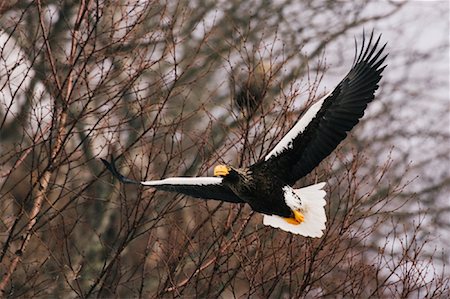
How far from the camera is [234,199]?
7668 mm

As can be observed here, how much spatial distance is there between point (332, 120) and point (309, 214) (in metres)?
0.76

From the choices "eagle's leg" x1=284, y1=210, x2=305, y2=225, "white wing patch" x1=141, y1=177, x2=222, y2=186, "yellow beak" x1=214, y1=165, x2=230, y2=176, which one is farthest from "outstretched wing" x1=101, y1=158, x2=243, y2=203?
→ "eagle's leg" x1=284, y1=210, x2=305, y2=225

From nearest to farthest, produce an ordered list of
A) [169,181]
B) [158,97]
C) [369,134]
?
[169,181]
[158,97]
[369,134]

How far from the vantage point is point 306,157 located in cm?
753

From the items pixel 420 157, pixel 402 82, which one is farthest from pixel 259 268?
pixel 402 82

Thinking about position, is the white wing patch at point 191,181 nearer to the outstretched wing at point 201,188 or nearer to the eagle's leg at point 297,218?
the outstretched wing at point 201,188

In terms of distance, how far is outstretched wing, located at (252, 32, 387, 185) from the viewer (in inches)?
293

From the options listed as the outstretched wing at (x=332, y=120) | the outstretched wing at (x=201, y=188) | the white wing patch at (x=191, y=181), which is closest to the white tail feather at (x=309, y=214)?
the outstretched wing at (x=332, y=120)

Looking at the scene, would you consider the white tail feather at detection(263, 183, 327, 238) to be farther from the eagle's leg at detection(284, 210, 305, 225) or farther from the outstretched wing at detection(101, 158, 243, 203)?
the outstretched wing at detection(101, 158, 243, 203)

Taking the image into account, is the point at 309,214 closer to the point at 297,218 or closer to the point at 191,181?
the point at 297,218

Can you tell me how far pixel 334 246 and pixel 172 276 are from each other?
1.23 meters

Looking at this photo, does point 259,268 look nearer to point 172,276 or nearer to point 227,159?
point 172,276

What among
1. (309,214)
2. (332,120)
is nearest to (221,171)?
(309,214)

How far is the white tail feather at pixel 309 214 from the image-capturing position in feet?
24.2
